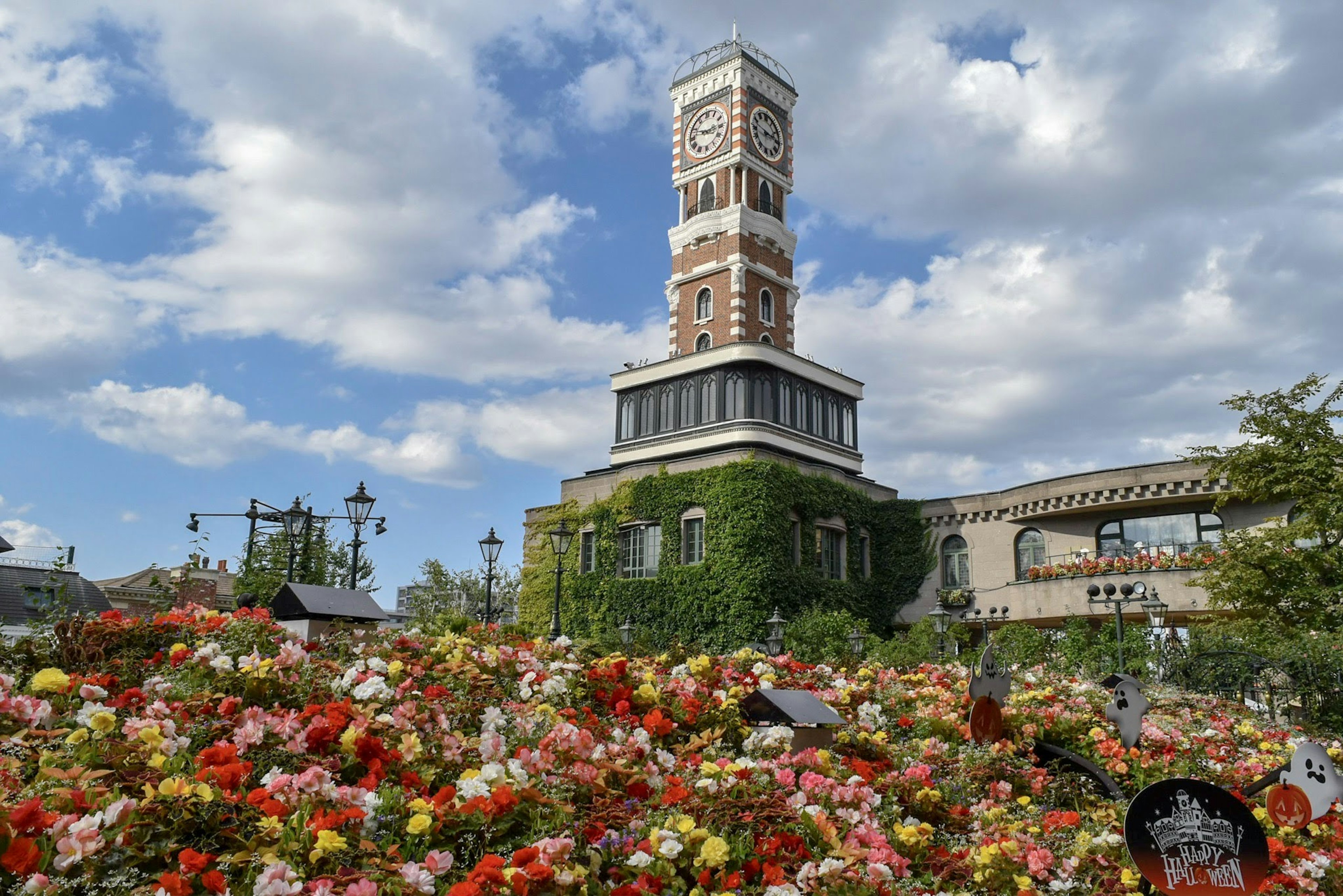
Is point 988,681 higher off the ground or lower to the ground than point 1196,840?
higher

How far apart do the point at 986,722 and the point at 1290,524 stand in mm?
16395

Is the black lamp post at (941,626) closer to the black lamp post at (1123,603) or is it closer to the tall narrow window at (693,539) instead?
the black lamp post at (1123,603)

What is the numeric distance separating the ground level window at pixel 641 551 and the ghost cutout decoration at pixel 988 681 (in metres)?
23.9

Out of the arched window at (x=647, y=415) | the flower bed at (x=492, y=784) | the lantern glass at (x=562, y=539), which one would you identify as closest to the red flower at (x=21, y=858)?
the flower bed at (x=492, y=784)

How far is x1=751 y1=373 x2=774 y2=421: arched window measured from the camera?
33.8 meters

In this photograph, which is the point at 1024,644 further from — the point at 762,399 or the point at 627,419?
the point at 627,419

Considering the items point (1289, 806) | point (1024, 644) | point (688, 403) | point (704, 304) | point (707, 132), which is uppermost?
point (707, 132)

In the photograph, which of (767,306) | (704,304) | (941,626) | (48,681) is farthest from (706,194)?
(48,681)

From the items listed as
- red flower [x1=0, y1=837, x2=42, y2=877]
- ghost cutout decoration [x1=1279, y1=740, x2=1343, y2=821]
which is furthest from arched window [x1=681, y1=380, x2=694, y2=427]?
red flower [x1=0, y1=837, x2=42, y2=877]

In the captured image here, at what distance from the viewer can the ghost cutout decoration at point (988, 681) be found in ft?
25.8

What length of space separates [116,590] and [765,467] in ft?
84.5

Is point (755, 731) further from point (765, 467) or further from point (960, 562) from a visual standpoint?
point (960, 562)

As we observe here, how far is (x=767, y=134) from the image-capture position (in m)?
41.0

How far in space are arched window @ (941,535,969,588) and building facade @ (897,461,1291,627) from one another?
35mm
